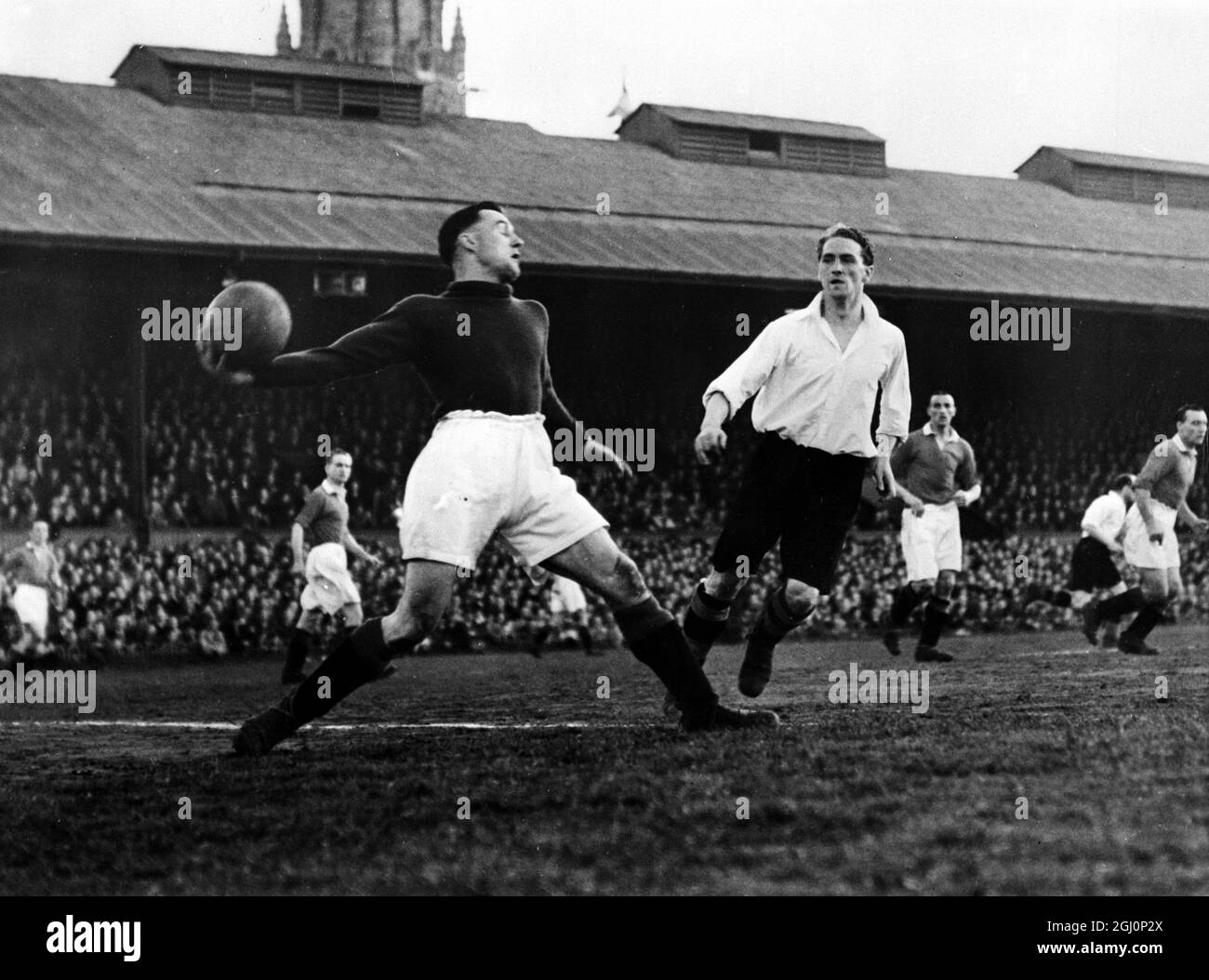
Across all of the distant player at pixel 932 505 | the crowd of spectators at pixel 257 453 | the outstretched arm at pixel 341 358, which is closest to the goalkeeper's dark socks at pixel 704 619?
the outstretched arm at pixel 341 358

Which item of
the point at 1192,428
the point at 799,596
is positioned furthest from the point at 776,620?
the point at 1192,428

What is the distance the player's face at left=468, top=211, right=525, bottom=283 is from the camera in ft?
20.8

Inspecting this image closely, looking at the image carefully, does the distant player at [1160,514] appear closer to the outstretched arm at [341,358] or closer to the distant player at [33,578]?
the outstretched arm at [341,358]

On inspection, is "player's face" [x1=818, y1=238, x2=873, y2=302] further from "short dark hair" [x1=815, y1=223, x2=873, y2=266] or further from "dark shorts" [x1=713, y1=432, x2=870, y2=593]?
Answer: "dark shorts" [x1=713, y1=432, x2=870, y2=593]

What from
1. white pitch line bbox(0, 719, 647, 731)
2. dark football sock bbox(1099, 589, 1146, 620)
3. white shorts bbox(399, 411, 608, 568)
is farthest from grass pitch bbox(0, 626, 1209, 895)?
dark football sock bbox(1099, 589, 1146, 620)

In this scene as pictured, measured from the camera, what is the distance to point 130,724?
7.70 metres

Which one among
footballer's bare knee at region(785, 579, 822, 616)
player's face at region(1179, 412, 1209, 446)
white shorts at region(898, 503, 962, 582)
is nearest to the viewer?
footballer's bare knee at region(785, 579, 822, 616)

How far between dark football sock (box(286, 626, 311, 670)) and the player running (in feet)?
10.9

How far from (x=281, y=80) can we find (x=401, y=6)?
17368 millimetres

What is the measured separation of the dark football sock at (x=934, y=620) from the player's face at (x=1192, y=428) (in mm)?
1874

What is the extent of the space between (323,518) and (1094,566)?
5770 millimetres

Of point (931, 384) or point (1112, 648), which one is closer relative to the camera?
point (1112, 648)
